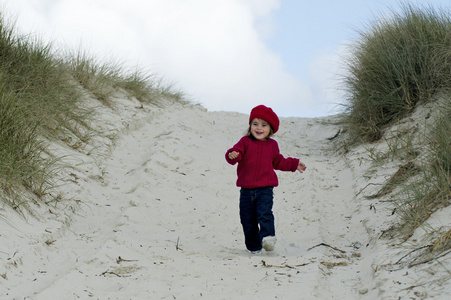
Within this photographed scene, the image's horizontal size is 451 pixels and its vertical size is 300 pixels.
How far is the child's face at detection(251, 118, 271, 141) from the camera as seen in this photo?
4.46 metres

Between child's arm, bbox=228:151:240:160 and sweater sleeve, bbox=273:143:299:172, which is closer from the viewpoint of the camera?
child's arm, bbox=228:151:240:160

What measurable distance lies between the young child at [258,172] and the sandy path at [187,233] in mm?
205

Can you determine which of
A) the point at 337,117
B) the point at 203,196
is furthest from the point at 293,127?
the point at 203,196

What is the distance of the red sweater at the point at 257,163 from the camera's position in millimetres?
4367

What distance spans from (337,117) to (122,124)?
3805mm

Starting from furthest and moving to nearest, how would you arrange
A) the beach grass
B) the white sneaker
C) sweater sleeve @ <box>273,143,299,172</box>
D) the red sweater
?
the beach grass < sweater sleeve @ <box>273,143,299,172</box> < the red sweater < the white sneaker

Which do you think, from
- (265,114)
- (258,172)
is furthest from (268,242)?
(265,114)

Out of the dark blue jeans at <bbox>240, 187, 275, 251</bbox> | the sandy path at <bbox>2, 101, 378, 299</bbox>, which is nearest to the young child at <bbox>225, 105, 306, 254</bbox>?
the dark blue jeans at <bbox>240, 187, 275, 251</bbox>

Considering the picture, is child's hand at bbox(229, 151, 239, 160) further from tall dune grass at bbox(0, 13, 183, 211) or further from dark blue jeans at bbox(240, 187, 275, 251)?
tall dune grass at bbox(0, 13, 183, 211)

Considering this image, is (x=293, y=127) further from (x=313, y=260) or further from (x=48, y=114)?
(x=313, y=260)

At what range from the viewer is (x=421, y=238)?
3.65m

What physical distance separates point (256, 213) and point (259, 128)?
2.32 ft

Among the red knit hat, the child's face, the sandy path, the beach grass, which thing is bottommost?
the sandy path

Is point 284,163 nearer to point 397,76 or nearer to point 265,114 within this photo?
point 265,114
